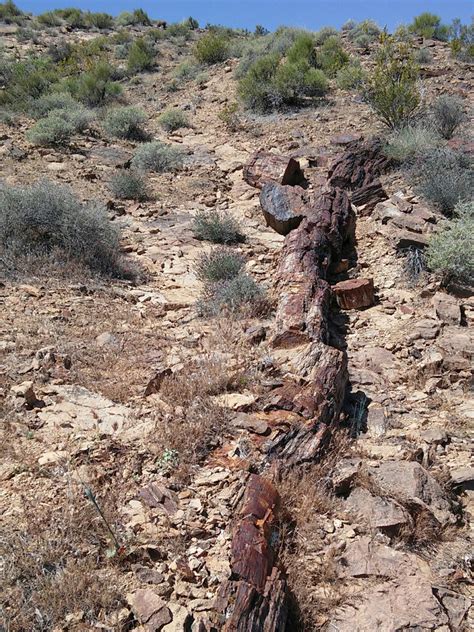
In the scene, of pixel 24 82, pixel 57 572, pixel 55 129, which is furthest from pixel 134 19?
pixel 57 572

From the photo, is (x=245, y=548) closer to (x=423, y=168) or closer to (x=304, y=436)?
(x=304, y=436)

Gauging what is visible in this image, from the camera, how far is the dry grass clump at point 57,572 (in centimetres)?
218

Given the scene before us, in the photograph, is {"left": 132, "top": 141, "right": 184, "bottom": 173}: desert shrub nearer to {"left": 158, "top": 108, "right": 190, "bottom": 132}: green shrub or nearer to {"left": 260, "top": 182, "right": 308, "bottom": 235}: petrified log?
{"left": 158, "top": 108, "right": 190, "bottom": 132}: green shrub

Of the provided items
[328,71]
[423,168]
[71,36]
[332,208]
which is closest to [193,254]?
[332,208]

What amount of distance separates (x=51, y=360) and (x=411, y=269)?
13.8 ft

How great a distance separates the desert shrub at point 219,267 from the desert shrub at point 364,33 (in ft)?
48.5

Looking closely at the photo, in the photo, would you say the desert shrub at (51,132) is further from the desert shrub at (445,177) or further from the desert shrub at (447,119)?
the desert shrub at (447,119)

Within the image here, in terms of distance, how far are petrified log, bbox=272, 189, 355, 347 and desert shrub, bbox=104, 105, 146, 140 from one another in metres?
7.43

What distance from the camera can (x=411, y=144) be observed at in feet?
29.2

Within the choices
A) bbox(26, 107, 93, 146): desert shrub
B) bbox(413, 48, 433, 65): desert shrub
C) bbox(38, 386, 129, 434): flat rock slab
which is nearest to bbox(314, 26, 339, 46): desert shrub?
bbox(413, 48, 433, 65): desert shrub

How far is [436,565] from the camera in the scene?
282 centimetres

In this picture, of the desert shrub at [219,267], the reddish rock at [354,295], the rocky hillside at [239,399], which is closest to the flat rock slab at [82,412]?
the rocky hillside at [239,399]

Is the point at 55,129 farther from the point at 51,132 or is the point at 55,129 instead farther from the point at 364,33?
the point at 364,33

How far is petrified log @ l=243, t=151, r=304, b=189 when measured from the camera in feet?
30.2
